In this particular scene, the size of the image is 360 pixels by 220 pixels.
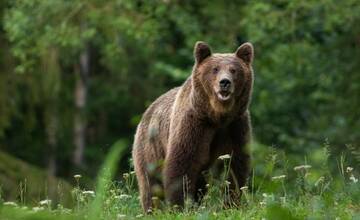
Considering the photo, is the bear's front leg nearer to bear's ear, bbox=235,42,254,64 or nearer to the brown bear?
the brown bear

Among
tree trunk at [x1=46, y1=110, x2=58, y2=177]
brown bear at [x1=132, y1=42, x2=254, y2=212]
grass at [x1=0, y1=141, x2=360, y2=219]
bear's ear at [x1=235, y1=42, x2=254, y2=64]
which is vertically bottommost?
tree trunk at [x1=46, y1=110, x2=58, y2=177]

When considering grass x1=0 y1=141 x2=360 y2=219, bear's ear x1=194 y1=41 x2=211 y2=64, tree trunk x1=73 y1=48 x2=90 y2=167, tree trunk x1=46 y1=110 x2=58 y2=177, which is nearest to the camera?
grass x1=0 y1=141 x2=360 y2=219

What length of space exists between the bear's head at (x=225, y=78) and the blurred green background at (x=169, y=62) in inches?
193

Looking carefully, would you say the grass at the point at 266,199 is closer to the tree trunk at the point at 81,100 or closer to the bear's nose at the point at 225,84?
the bear's nose at the point at 225,84

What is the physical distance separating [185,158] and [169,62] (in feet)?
63.6

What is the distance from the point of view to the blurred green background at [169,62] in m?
18.1

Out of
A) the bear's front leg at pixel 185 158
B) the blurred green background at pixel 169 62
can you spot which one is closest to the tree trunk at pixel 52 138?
the blurred green background at pixel 169 62

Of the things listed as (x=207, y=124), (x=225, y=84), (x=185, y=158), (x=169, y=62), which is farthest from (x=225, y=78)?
(x=169, y=62)

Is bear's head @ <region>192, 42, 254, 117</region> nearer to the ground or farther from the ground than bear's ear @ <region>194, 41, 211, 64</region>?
nearer to the ground

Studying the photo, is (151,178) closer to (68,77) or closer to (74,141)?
(68,77)

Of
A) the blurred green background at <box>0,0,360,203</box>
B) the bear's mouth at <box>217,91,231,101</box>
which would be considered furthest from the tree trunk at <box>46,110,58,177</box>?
the bear's mouth at <box>217,91,231,101</box>

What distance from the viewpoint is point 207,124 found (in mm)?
8633

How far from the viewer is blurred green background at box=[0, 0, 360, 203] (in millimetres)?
18094

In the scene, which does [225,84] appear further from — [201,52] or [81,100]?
[81,100]
